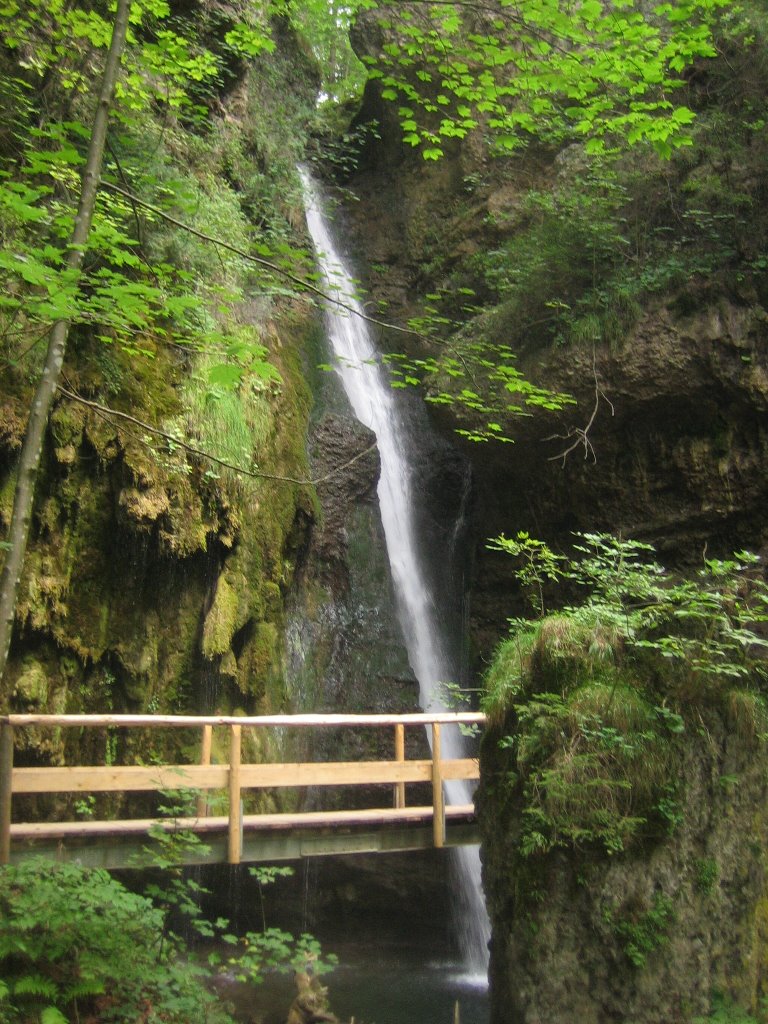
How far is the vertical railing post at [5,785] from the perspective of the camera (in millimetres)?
5574

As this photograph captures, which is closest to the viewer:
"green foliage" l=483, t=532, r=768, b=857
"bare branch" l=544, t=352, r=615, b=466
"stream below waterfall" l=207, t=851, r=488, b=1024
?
"bare branch" l=544, t=352, r=615, b=466

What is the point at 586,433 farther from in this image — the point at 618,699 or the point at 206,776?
the point at 206,776

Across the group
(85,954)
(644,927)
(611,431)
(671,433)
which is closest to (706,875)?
(644,927)

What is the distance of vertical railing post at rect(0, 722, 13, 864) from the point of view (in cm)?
557

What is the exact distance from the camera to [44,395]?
4.08m

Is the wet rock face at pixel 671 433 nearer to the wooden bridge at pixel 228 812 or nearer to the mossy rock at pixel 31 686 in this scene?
the wooden bridge at pixel 228 812

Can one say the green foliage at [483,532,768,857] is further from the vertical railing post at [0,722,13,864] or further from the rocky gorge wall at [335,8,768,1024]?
the vertical railing post at [0,722,13,864]

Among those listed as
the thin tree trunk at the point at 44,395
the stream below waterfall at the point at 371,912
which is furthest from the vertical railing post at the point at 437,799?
the thin tree trunk at the point at 44,395

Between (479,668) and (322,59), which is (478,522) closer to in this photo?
(479,668)

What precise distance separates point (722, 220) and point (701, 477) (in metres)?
3.32

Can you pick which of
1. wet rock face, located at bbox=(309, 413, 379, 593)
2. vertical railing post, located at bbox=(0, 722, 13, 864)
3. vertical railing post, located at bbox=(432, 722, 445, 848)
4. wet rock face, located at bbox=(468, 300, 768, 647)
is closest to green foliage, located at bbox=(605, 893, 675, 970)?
vertical railing post, located at bbox=(432, 722, 445, 848)

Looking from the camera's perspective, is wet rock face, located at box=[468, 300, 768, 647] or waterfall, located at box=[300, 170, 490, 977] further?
waterfall, located at box=[300, 170, 490, 977]

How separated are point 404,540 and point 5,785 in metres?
8.29

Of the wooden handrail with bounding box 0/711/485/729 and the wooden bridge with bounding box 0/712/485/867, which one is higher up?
the wooden handrail with bounding box 0/711/485/729
